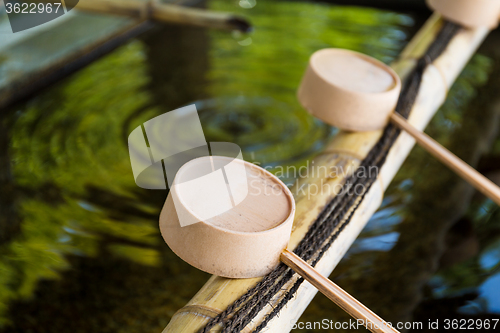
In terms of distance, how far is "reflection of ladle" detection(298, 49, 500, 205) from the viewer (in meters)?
1.85

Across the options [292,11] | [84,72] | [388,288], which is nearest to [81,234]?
[388,288]

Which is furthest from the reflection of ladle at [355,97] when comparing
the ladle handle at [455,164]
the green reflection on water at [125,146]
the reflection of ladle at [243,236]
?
the green reflection on water at [125,146]

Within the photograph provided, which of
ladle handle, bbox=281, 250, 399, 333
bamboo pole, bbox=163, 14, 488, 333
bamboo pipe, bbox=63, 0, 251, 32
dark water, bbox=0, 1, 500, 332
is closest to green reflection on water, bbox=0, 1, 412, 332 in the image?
dark water, bbox=0, 1, 500, 332

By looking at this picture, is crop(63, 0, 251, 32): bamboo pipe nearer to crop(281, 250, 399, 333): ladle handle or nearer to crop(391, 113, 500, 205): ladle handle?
crop(391, 113, 500, 205): ladle handle

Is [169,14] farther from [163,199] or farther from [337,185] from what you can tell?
[337,185]

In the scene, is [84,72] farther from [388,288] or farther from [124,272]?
[388,288]

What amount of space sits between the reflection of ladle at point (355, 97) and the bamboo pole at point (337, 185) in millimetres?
80

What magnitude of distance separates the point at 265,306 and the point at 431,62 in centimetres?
166

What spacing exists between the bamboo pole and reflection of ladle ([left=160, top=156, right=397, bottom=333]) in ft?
0.24

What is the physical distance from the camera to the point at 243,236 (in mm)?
1191

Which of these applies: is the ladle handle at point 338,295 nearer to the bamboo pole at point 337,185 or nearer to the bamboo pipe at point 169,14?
the bamboo pole at point 337,185

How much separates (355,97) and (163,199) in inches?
42.2

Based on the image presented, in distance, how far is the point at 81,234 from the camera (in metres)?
2.13

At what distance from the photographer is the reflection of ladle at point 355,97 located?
1.85 metres
